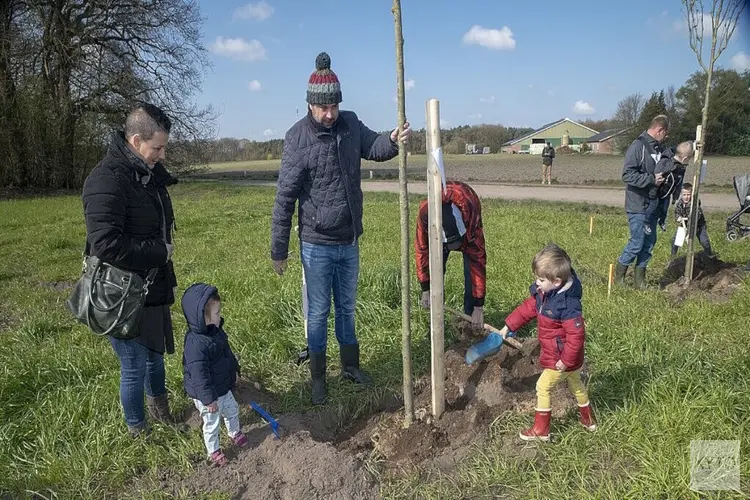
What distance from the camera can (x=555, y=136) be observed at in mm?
92562

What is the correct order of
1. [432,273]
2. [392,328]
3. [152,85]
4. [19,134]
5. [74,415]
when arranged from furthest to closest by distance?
[152,85], [19,134], [392,328], [74,415], [432,273]

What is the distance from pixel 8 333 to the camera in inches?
205

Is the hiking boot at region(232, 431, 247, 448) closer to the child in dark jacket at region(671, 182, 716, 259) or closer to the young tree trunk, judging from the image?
the young tree trunk

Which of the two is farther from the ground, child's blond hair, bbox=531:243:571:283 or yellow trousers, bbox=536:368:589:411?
child's blond hair, bbox=531:243:571:283

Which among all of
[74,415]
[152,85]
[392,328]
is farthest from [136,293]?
[152,85]

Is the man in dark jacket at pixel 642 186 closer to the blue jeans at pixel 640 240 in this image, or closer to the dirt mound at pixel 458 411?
the blue jeans at pixel 640 240

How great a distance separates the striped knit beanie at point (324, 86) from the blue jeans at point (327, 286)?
98 centimetres

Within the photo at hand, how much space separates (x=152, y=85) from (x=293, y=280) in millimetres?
20649

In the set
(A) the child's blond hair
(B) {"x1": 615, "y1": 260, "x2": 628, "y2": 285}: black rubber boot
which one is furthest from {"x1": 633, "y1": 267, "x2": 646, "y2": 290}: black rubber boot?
(A) the child's blond hair

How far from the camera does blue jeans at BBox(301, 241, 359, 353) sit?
3.75m

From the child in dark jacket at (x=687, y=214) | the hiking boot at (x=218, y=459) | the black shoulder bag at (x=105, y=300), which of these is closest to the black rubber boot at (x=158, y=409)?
the hiking boot at (x=218, y=459)

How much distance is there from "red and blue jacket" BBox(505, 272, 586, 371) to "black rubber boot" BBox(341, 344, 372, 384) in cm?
150

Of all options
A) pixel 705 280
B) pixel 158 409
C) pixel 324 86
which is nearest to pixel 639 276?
pixel 705 280

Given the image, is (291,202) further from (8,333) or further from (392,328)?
(8,333)
